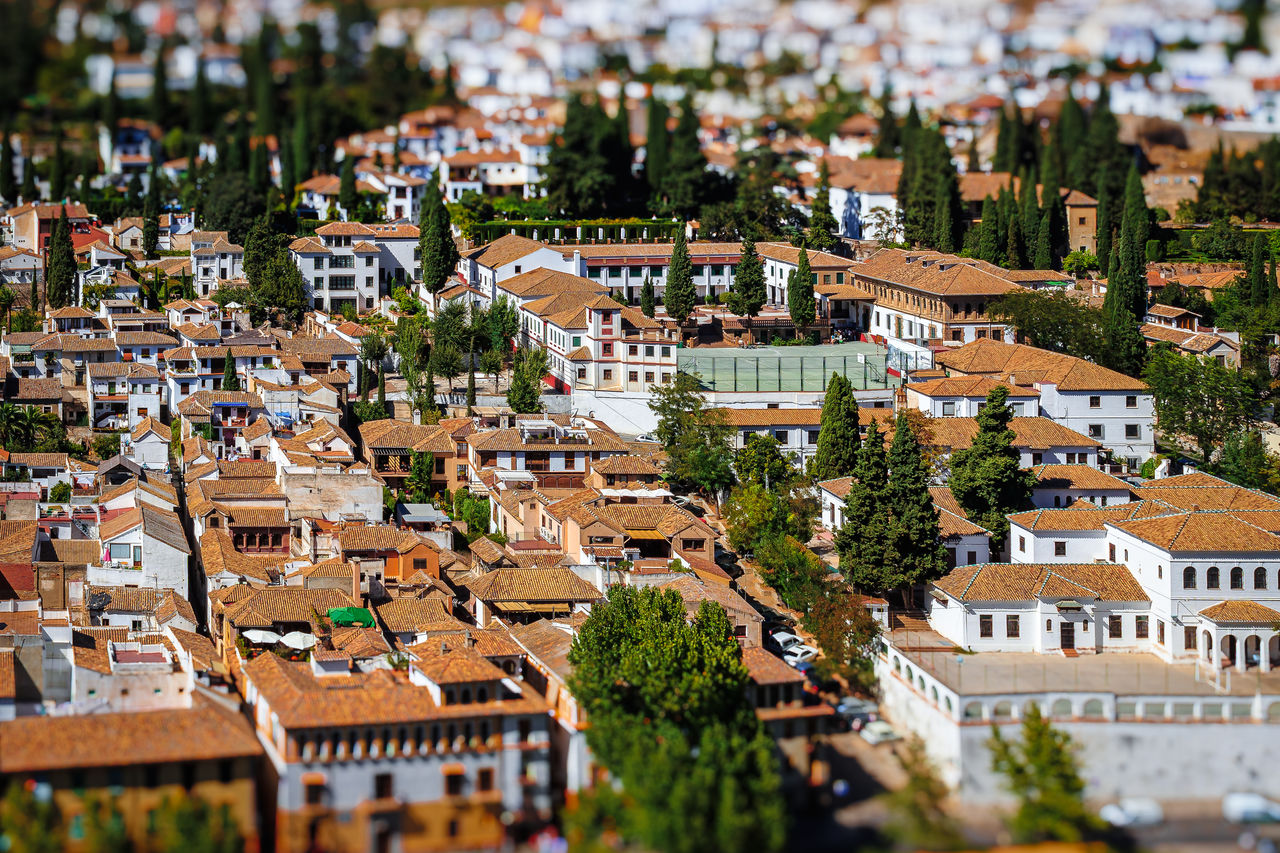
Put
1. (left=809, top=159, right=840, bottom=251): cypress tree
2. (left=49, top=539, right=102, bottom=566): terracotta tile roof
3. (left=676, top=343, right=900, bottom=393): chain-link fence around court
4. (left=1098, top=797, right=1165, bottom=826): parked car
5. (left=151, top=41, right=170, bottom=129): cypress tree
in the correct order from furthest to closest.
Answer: (left=151, top=41, right=170, bottom=129): cypress tree
(left=809, top=159, right=840, bottom=251): cypress tree
(left=676, top=343, right=900, bottom=393): chain-link fence around court
(left=49, top=539, right=102, bottom=566): terracotta tile roof
(left=1098, top=797, right=1165, bottom=826): parked car

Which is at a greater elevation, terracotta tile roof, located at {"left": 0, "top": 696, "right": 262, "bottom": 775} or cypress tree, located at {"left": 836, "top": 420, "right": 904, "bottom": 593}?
cypress tree, located at {"left": 836, "top": 420, "right": 904, "bottom": 593}

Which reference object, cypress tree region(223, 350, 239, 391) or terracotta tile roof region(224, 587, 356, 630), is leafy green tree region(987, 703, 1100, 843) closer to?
terracotta tile roof region(224, 587, 356, 630)

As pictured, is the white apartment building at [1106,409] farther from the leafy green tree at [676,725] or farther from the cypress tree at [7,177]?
the cypress tree at [7,177]

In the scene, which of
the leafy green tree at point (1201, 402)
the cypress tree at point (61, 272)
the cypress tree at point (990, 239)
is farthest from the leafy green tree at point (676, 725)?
the cypress tree at point (61, 272)

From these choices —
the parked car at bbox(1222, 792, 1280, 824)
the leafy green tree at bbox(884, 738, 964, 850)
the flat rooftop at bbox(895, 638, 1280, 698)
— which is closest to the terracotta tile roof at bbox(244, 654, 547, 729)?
the leafy green tree at bbox(884, 738, 964, 850)

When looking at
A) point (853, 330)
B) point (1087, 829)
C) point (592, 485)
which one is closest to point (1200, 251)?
point (853, 330)

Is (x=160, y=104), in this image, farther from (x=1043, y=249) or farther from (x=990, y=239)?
(x=1043, y=249)
